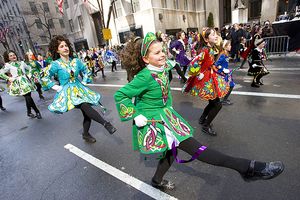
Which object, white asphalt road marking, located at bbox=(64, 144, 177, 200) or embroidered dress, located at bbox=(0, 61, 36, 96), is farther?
embroidered dress, located at bbox=(0, 61, 36, 96)

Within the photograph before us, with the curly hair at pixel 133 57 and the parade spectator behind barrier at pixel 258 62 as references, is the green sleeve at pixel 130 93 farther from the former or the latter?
the parade spectator behind barrier at pixel 258 62

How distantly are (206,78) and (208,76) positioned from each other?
0.05 metres

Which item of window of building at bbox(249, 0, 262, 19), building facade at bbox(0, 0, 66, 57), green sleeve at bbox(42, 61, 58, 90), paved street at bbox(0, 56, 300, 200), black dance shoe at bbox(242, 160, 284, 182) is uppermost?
building facade at bbox(0, 0, 66, 57)

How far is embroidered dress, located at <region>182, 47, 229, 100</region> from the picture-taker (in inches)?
128

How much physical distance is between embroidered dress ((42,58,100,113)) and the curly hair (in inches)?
73.3

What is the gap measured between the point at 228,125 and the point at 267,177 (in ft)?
7.59

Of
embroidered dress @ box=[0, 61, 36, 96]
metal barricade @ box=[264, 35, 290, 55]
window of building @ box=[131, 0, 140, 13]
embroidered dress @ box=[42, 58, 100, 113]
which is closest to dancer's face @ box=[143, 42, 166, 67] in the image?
embroidered dress @ box=[42, 58, 100, 113]

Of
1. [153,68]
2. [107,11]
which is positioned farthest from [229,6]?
[153,68]

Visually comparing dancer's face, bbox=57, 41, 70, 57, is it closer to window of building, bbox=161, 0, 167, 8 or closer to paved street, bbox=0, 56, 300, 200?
paved street, bbox=0, 56, 300, 200

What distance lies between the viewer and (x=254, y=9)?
2509 cm

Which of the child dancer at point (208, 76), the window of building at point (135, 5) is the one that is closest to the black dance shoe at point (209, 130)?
the child dancer at point (208, 76)

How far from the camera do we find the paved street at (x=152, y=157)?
2.36 metres

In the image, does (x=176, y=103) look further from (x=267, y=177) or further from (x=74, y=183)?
(x=267, y=177)

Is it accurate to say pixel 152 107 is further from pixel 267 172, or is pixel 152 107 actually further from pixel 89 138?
pixel 89 138
